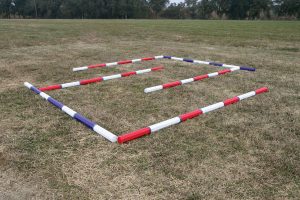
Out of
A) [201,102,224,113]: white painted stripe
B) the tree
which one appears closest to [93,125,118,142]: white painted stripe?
[201,102,224,113]: white painted stripe

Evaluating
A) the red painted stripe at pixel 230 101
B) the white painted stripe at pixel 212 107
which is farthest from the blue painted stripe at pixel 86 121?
the red painted stripe at pixel 230 101

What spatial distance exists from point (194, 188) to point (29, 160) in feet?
5.32

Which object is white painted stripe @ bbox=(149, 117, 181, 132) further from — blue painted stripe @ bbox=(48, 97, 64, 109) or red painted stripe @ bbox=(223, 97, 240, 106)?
blue painted stripe @ bbox=(48, 97, 64, 109)

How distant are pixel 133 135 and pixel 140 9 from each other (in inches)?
2873

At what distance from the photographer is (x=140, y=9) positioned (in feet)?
235

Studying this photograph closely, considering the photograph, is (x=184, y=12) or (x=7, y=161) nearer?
(x=7, y=161)

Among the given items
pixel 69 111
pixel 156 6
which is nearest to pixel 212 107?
pixel 69 111

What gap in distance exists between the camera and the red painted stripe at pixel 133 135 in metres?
2.96

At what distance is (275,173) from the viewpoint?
2.47 meters

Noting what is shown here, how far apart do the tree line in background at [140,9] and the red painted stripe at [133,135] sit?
61853 mm

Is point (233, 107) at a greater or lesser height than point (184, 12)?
lesser

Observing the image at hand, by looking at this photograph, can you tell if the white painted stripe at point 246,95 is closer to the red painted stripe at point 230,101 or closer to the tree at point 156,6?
the red painted stripe at point 230,101

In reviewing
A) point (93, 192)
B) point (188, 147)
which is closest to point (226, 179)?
point (188, 147)

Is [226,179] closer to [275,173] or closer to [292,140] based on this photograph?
[275,173]
